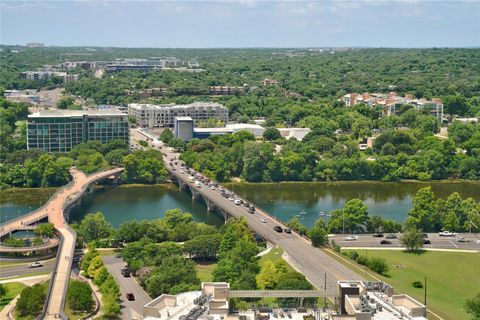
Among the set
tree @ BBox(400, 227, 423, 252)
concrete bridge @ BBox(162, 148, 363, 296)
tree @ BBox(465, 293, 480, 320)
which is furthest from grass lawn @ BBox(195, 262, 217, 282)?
tree @ BBox(465, 293, 480, 320)

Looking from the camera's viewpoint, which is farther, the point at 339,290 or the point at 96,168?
the point at 96,168

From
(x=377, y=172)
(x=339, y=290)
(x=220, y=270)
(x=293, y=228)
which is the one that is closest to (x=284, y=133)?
(x=377, y=172)

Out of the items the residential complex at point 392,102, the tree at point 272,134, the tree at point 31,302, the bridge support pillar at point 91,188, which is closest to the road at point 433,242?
the tree at point 31,302

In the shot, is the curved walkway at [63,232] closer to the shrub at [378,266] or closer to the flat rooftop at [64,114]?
the flat rooftop at [64,114]

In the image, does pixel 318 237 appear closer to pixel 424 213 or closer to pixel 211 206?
pixel 424 213

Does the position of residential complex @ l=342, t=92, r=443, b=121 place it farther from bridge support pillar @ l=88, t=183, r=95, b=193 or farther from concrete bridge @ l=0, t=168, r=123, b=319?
bridge support pillar @ l=88, t=183, r=95, b=193

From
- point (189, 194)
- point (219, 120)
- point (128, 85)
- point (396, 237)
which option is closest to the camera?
point (396, 237)

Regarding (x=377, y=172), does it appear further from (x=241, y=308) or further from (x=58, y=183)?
(x=241, y=308)
